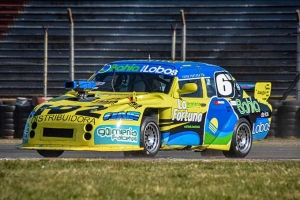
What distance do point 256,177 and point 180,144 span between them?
3452 mm

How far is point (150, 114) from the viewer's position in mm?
12500

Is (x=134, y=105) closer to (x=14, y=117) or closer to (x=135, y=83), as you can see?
(x=135, y=83)

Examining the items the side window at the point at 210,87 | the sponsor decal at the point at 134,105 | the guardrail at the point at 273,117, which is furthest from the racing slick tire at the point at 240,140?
the guardrail at the point at 273,117

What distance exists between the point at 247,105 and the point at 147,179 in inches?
206

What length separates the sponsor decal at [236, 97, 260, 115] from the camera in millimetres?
13797

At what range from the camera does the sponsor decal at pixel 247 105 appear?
13.8 meters

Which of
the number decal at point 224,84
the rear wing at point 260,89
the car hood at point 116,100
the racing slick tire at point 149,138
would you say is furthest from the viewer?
the rear wing at point 260,89

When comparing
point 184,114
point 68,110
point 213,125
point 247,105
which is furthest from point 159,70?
point 68,110

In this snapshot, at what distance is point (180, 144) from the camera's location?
12.9 metres

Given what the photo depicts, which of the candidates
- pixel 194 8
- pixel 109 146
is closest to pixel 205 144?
pixel 109 146

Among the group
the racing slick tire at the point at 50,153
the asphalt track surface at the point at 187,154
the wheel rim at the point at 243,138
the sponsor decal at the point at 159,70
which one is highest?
the sponsor decal at the point at 159,70

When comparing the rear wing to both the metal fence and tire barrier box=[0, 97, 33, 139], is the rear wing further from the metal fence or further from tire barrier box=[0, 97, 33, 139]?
the metal fence

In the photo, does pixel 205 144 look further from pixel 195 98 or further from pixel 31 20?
pixel 31 20

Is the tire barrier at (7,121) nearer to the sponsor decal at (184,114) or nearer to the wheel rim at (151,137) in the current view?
the sponsor decal at (184,114)
